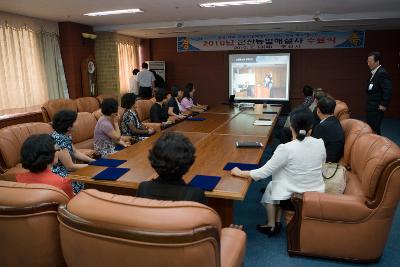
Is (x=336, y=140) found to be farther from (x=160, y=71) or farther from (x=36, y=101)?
(x=160, y=71)

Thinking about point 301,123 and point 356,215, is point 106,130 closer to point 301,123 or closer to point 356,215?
point 301,123

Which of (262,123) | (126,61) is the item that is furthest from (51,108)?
(126,61)

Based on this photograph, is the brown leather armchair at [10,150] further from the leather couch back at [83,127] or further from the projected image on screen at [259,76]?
the projected image on screen at [259,76]

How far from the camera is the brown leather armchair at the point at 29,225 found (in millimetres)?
1360

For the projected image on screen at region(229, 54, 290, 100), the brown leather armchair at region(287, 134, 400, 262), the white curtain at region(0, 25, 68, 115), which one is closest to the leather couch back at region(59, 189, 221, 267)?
the brown leather armchair at region(287, 134, 400, 262)

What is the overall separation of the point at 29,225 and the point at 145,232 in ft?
2.00

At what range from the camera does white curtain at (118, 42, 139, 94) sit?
858 cm

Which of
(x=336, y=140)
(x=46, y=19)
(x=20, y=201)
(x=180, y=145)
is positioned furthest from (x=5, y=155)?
(x=46, y=19)

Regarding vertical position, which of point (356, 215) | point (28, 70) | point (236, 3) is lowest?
point (356, 215)

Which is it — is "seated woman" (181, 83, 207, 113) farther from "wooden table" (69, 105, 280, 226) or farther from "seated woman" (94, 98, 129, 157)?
"seated woman" (94, 98, 129, 157)

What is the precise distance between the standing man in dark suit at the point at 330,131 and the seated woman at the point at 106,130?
1994 mm

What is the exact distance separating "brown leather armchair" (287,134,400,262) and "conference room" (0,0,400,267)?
0.03 ft

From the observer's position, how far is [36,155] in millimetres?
1845

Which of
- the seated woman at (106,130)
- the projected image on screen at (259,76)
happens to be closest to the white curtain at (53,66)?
the seated woman at (106,130)
